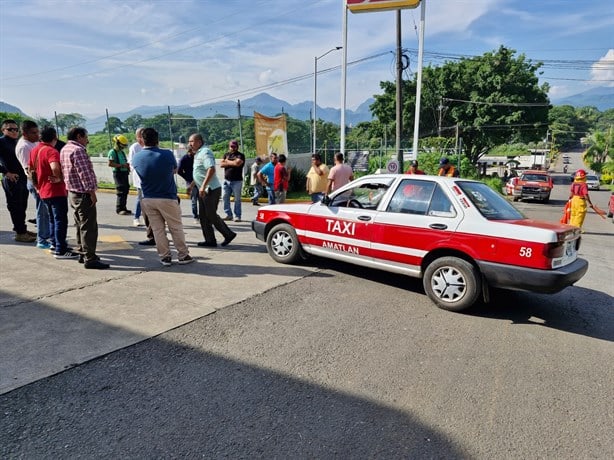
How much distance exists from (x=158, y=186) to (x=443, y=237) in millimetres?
3828

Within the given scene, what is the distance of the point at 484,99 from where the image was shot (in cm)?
3734

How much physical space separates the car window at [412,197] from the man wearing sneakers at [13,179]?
624cm

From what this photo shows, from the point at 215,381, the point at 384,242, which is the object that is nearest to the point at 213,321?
the point at 215,381

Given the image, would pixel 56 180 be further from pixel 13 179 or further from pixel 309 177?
pixel 309 177

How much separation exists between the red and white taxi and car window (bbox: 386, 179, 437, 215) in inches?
0.5

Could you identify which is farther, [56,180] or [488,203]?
[56,180]

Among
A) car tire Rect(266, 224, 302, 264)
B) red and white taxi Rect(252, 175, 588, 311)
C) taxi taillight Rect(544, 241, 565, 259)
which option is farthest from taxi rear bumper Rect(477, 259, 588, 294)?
car tire Rect(266, 224, 302, 264)

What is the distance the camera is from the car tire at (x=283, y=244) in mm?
6332

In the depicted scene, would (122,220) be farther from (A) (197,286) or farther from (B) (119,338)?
(B) (119,338)

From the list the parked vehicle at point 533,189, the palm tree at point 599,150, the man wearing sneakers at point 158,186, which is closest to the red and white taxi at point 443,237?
the man wearing sneakers at point 158,186

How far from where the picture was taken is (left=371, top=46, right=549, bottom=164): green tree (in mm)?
36375

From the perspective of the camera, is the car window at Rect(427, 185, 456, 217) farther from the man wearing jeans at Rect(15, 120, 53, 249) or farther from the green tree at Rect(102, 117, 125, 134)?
the green tree at Rect(102, 117, 125, 134)

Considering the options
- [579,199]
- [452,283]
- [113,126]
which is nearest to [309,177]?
[452,283]

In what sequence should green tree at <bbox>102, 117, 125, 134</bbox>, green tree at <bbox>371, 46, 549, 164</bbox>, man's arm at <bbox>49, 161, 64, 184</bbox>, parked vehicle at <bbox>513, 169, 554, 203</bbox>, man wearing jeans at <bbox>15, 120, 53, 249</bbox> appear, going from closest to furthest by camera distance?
man's arm at <bbox>49, 161, 64, 184</bbox> → man wearing jeans at <bbox>15, 120, 53, 249</bbox> → green tree at <bbox>102, 117, 125, 134</bbox> → parked vehicle at <bbox>513, 169, 554, 203</bbox> → green tree at <bbox>371, 46, 549, 164</bbox>
